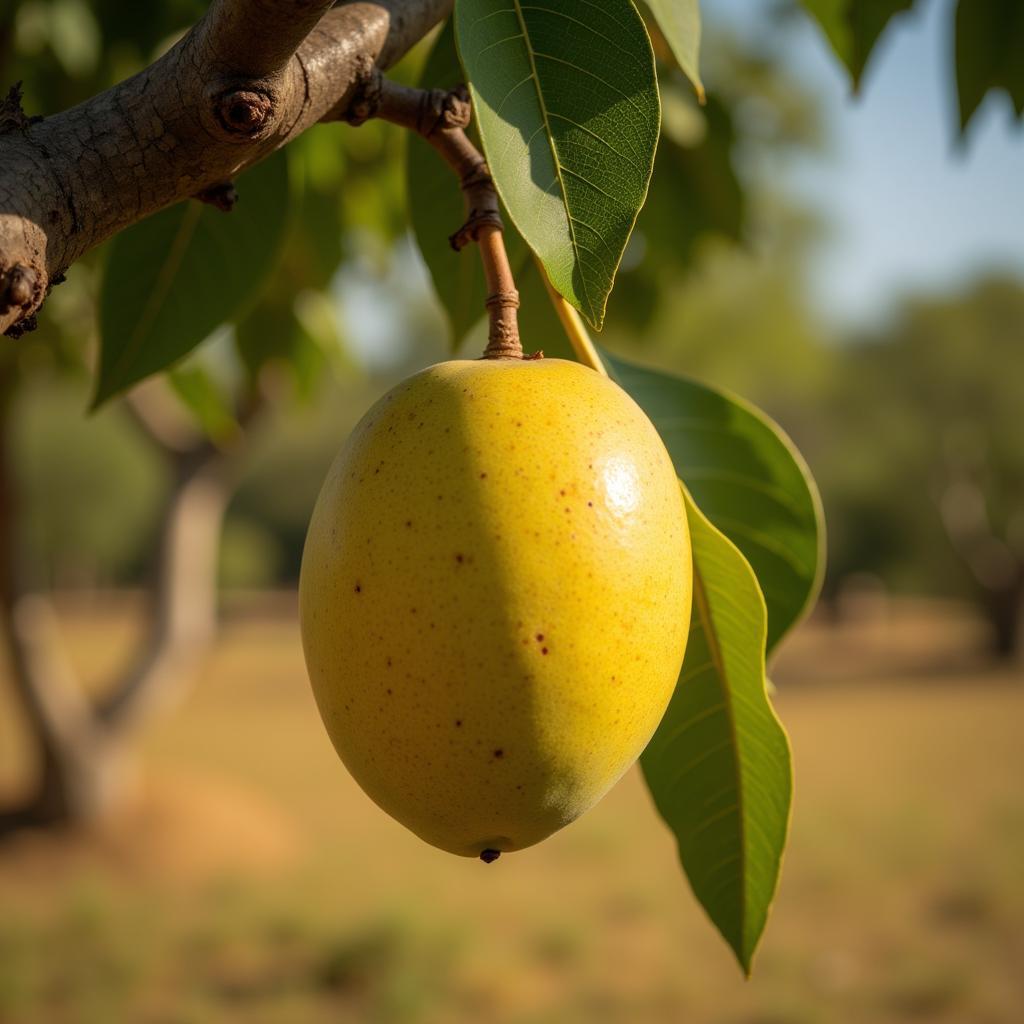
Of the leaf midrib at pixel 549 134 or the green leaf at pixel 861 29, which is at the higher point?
the leaf midrib at pixel 549 134

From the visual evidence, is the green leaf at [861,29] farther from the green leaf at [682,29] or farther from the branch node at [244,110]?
the branch node at [244,110]

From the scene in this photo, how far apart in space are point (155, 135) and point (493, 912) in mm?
6127

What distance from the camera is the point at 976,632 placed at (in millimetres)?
19484

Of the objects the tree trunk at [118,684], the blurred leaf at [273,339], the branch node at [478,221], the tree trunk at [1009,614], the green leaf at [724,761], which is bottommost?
the tree trunk at [1009,614]

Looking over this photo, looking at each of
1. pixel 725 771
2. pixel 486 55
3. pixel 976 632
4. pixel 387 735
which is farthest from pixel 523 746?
pixel 976 632

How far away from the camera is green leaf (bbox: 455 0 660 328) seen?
23.8 inches

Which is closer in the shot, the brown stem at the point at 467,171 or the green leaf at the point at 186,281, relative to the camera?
the brown stem at the point at 467,171

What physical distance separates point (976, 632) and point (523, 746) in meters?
20.7

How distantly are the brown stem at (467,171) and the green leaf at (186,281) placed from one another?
0.32m

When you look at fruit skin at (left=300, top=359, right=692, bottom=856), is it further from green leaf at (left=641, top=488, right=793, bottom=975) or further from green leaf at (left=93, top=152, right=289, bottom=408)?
green leaf at (left=93, top=152, right=289, bottom=408)

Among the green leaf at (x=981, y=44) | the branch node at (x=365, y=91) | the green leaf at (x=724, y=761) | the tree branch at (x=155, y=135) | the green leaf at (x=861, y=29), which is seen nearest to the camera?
the tree branch at (x=155, y=135)

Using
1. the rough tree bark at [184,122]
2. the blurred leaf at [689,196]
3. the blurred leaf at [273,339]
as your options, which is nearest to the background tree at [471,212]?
the rough tree bark at [184,122]

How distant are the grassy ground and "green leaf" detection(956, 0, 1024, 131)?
4306 mm

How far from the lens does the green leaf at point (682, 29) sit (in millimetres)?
676
